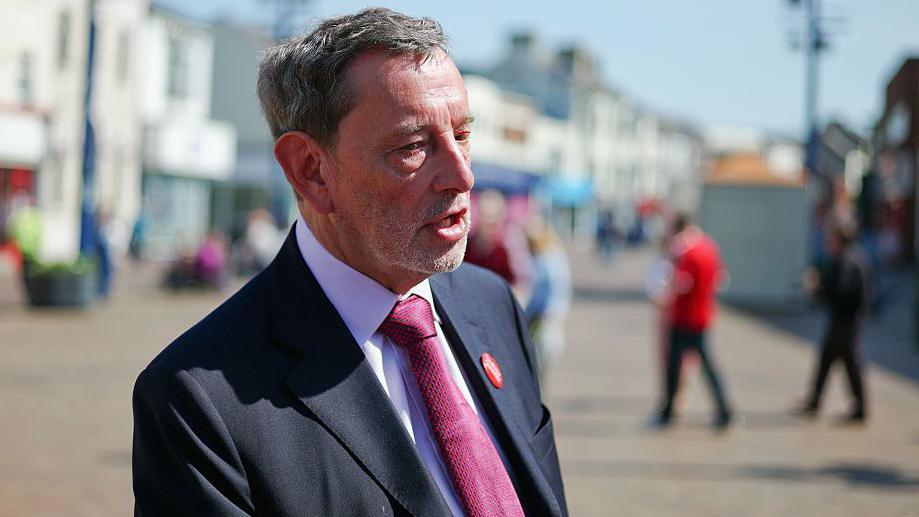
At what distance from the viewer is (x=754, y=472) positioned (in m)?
7.94

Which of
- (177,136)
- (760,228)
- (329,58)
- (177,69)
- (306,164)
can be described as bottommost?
(760,228)

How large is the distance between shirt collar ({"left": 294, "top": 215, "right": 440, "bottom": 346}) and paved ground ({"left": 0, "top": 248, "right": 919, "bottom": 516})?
4925mm

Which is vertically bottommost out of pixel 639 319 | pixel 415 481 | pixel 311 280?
pixel 639 319

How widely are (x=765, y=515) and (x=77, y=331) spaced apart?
12.0 m

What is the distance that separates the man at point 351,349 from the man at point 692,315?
777 cm

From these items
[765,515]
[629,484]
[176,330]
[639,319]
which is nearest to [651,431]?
[629,484]

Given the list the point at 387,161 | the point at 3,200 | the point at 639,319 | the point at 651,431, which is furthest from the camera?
the point at 3,200

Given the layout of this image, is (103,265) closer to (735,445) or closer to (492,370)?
(735,445)

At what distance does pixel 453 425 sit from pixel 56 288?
17.9m

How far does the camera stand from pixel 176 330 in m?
16.6

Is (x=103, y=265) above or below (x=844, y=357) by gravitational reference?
below

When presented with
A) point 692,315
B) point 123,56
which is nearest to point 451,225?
point 692,315

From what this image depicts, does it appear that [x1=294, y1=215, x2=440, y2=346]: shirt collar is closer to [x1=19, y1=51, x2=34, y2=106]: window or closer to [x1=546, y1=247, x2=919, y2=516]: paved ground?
[x1=546, y1=247, x2=919, y2=516]: paved ground

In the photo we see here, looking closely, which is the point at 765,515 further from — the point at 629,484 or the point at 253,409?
the point at 253,409
